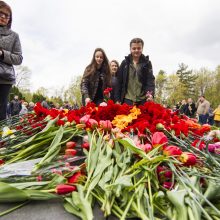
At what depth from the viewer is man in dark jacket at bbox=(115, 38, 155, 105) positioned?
12.5ft

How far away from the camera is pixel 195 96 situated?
49062 millimetres

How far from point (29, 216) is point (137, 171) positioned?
0.44m

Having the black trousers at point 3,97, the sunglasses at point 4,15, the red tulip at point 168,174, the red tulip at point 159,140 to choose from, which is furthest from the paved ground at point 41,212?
the sunglasses at point 4,15

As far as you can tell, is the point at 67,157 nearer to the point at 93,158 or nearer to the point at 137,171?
the point at 93,158

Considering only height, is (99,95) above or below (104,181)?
above

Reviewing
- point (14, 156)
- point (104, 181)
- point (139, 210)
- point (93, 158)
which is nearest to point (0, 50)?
point (14, 156)

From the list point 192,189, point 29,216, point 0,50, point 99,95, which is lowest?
point 29,216

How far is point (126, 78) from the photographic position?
3887mm

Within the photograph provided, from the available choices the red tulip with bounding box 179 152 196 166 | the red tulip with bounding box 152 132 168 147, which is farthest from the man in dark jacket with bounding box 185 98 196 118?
the red tulip with bounding box 179 152 196 166

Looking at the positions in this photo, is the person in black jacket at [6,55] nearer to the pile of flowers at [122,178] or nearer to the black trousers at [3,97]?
the black trousers at [3,97]

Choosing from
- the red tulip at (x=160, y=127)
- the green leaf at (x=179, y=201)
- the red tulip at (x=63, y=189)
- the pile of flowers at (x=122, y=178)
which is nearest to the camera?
the green leaf at (x=179, y=201)

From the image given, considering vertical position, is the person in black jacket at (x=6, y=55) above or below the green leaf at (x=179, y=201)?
above

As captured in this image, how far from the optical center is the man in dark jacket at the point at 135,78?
150 inches

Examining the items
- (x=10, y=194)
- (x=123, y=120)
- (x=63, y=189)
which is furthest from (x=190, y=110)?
(x=10, y=194)
